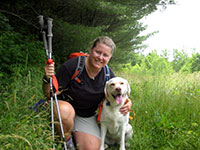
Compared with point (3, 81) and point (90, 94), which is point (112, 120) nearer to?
point (90, 94)

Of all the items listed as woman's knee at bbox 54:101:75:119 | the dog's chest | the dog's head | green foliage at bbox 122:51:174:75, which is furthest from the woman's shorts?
green foliage at bbox 122:51:174:75

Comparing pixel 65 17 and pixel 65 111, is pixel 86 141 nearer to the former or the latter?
pixel 65 111

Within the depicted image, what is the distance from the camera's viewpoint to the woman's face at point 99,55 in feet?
8.96

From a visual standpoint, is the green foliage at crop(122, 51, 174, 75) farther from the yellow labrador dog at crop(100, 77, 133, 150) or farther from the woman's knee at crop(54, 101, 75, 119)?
the woman's knee at crop(54, 101, 75, 119)

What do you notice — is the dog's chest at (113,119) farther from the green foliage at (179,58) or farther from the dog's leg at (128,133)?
the green foliage at (179,58)

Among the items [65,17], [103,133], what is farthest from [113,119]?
[65,17]

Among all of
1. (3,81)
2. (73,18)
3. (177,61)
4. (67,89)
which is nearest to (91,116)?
(67,89)

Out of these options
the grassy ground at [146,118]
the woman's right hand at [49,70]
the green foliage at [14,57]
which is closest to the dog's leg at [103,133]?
the grassy ground at [146,118]

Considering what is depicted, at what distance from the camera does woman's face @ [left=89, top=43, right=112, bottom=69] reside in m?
2.73

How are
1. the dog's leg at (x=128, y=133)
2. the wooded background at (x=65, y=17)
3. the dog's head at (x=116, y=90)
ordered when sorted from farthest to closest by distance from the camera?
the wooded background at (x=65, y=17)
the dog's leg at (x=128, y=133)
the dog's head at (x=116, y=90)

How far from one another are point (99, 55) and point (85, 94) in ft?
1.92

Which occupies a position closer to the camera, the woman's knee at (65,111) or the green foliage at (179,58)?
the woman's knee at (65,111)

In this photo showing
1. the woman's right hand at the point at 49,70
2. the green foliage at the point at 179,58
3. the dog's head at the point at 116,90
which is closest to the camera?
the woman's right hand at the point at 49,70

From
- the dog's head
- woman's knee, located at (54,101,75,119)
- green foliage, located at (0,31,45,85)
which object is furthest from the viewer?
green foliage, located at (0,31,45,85)
